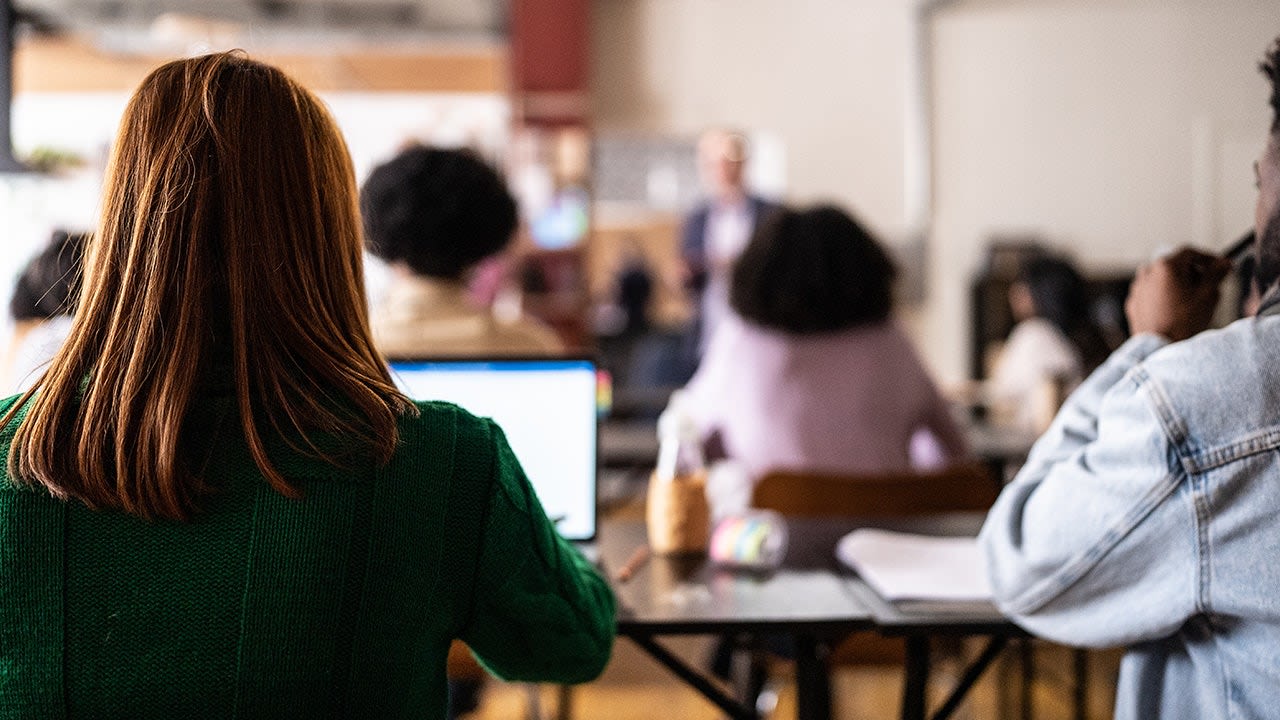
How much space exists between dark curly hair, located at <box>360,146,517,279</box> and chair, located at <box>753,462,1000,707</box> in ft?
2.48

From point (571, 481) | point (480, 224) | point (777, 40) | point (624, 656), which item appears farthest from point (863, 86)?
point (571, 481)

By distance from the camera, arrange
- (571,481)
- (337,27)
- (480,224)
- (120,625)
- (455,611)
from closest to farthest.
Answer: (120,625) < (455,611) < (571,481) < (480,224) < (337,27)

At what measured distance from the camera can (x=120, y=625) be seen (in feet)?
2.82

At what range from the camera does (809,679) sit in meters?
1.44

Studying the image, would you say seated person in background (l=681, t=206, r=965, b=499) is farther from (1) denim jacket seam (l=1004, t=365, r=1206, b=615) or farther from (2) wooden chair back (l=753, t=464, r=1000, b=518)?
(1) denim jacket seam (l=1004, t=365, r=1206, b=615)

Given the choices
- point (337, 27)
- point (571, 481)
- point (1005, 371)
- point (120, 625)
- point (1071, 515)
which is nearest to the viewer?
point (120, 625)

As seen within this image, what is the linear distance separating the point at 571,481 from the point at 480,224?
0.81m

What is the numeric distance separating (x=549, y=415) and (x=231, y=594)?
0.78 meters

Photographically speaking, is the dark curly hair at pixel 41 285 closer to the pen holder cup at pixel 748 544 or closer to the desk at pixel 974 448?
the pen holder cup at pixel 748 544

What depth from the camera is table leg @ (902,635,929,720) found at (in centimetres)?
147

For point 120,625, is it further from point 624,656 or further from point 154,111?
point 624,656

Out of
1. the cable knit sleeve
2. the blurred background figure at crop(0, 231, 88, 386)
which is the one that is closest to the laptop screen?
the cable knit sleeve

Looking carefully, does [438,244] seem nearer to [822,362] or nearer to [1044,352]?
[822,362]

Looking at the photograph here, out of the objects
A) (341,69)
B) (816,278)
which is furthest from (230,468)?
(341,69)
